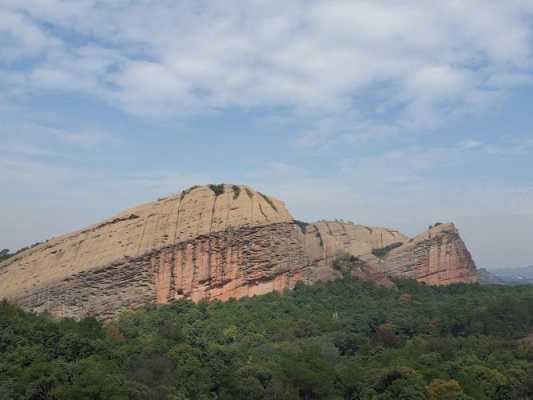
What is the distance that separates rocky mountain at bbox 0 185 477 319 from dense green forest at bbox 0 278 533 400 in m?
1.84

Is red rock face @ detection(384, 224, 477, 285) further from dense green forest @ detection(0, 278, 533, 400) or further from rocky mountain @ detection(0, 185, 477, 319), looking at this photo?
rocky mountain @ detection(0, 185, 477, 319)

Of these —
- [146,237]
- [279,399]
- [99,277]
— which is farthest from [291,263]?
[279,399]

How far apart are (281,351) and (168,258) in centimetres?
1460

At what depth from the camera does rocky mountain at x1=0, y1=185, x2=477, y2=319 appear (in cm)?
4891

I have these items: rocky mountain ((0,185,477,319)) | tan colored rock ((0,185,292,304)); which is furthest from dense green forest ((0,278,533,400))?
tan colored rock ((0,185,292,304))

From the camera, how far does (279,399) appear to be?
102ft

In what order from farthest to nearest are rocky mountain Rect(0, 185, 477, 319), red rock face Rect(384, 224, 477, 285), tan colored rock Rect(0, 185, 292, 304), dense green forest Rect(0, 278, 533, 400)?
1. red rock face Rect(384, 224, 477, 285)
2. tan colored rock Rect(0, 185, 292, 304)
3. rocky mountain Rect(0, 185, 477, 319)
4. dense green forest Rect(0, 278, 533, 400)

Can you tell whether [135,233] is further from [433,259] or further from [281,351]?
[433,259]

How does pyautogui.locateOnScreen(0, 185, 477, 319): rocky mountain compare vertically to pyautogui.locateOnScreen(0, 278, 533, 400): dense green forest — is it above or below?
above

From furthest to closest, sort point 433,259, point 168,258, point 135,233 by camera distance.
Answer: point 433,259
point 135,233
point 168,258

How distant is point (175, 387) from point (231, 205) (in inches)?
977

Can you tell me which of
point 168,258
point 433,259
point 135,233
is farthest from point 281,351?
point 433,259

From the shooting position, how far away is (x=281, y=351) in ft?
130

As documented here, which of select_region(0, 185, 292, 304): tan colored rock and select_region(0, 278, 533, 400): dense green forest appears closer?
select_region(0, 278, 533, 400): dense green forest
